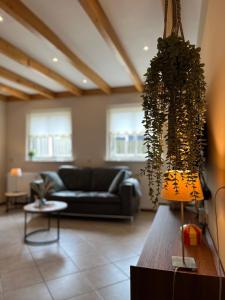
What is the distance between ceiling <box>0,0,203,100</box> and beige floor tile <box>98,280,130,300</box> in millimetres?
2821

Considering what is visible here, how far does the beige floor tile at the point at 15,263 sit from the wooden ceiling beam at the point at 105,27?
9.61ft

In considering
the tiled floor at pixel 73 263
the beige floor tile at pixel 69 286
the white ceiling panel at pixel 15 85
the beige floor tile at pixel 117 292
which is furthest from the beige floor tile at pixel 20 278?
the white ceiling panel at pixel 15 85

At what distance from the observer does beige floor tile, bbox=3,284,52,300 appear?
212 centimetres

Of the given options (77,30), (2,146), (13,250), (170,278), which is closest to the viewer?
(170,278)

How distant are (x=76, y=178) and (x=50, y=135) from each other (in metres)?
1.55

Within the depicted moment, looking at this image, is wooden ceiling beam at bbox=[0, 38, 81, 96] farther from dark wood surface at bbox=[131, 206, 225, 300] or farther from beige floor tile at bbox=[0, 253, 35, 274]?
dark wood surface at bbox=[131, 206, 225, 300]

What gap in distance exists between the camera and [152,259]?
1584mm

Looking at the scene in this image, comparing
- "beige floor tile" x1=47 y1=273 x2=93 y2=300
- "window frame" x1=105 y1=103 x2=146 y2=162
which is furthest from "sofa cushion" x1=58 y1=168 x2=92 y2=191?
"beige floor tile" x1=47 y1=273 x2=93 y2=300

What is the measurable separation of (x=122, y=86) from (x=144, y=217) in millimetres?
3079

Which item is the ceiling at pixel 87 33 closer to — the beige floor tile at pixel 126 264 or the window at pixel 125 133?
the window at pixel 125 133

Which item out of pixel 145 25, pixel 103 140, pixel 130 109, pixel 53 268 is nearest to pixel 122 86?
pixel 130 109

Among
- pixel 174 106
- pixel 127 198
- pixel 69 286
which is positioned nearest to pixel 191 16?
pixel 174 106

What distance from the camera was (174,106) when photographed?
1246mm

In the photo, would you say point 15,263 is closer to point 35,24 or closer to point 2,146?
point 35,24
